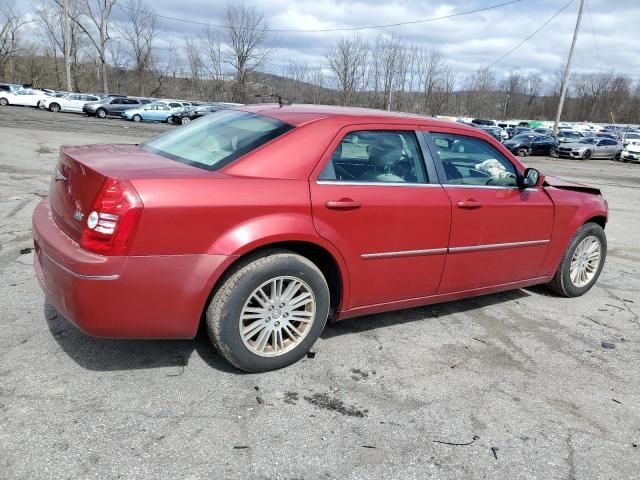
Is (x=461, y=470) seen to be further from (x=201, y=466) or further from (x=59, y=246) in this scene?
(x=59, y=246)

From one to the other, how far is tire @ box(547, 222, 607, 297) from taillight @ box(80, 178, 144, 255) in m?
3.97

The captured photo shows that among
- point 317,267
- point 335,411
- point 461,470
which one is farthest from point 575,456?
point 317,267

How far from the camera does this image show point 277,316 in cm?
329

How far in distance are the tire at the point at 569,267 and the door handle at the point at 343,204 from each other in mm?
2631

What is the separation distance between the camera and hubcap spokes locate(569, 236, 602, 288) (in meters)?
5.14

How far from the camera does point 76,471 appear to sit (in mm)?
2332

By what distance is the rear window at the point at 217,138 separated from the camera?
10.9 ft

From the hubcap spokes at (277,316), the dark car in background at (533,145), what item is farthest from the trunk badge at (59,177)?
the dark car in background at (533,145)

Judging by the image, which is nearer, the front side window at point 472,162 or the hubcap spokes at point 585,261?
the front side window at point 472,162

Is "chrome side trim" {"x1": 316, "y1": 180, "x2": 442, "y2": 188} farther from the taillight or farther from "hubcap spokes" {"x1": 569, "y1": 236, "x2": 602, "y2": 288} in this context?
"hubcap spokes" {"x1": 569, "y1": 236, "x2": 602, "y2": 288}

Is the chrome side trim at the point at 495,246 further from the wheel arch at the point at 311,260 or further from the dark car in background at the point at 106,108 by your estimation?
the dark car in background at the point at 106,108

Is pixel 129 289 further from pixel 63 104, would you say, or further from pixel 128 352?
pixel 63 104

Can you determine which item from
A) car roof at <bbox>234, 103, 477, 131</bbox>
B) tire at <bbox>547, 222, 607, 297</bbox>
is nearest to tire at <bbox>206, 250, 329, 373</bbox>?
car roof at <bbox>234, 103, 477, 131</bbox>

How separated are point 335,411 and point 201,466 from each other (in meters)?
0.83
